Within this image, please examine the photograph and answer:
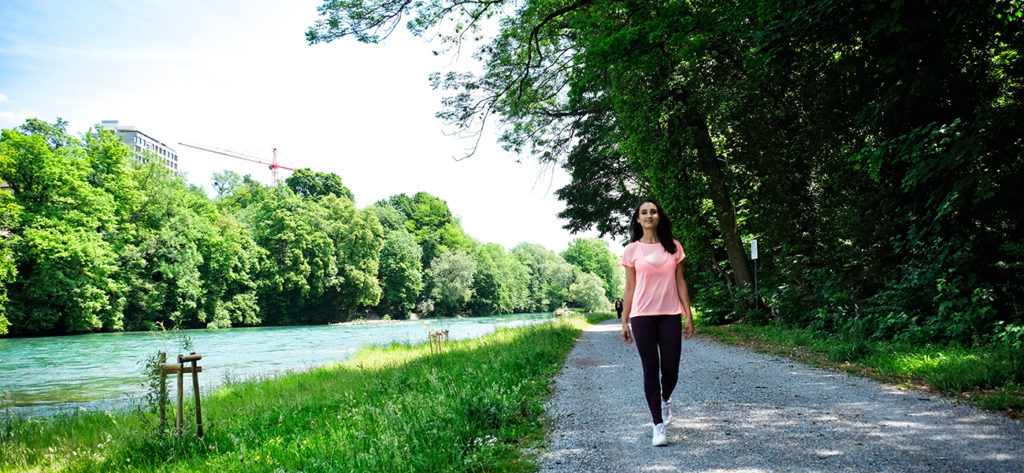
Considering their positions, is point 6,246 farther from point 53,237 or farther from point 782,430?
point 782,430

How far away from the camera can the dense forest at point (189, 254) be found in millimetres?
29484

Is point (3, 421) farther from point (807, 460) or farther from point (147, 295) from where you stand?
point (147, 295)

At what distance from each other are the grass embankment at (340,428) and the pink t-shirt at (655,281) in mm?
1418

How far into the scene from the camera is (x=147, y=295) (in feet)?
118

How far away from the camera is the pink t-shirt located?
4008mm

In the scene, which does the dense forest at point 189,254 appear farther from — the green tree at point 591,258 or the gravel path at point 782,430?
the green tree at point 591,258

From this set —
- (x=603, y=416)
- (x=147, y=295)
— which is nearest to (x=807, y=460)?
(x=603, y=416)

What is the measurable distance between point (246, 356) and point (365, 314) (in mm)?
41479

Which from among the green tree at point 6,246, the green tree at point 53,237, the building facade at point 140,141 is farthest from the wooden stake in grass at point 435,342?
the building facade at point 140,141

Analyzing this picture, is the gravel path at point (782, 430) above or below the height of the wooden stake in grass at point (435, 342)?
above

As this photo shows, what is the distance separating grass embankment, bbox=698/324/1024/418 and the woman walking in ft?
9.07

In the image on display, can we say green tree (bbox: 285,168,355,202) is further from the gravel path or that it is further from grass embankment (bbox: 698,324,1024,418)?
the gravel path

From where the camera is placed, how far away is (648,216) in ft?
13.8

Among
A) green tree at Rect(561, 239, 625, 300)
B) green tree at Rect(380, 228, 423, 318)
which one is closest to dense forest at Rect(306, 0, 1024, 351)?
green tree at Rect(380, 228, 423, 318)
